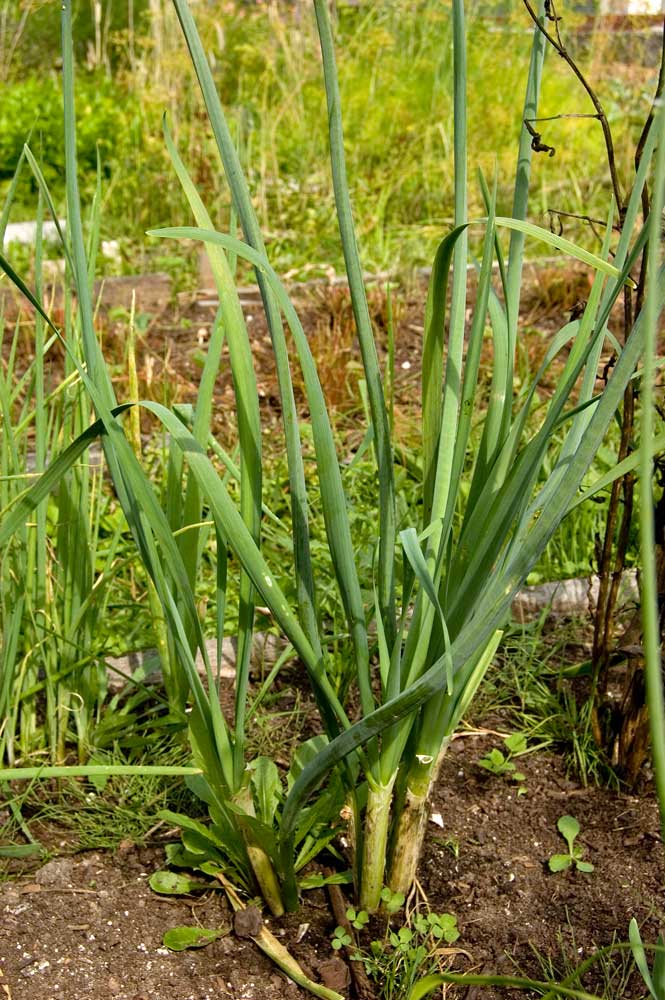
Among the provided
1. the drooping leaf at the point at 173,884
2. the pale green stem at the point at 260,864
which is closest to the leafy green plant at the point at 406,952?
the pale green stem at the point at 260,864

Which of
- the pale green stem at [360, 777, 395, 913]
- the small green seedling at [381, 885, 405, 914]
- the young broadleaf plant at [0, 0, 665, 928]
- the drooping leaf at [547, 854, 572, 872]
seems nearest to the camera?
the young broadleaf plant at [0, 0, 665, 928]

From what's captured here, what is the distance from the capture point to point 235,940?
147cm

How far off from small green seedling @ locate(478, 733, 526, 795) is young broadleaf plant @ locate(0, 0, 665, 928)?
1.06 ft

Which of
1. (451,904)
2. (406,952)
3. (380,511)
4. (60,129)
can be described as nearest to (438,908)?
(451,904)

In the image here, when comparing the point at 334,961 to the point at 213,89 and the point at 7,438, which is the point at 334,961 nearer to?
the point at 7,438

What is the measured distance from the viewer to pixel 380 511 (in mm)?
1279

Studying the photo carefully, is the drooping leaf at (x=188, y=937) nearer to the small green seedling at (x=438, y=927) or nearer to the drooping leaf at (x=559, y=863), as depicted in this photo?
the small green seedling at (x=438, y=927)

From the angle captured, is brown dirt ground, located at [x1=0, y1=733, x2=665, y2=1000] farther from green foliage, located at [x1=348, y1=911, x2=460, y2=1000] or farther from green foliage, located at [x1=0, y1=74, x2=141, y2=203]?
green foliage, located at [x1=0, y1=74, x2=141, y2=203]

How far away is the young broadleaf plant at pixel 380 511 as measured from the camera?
113cm

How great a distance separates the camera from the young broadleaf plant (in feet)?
3.69

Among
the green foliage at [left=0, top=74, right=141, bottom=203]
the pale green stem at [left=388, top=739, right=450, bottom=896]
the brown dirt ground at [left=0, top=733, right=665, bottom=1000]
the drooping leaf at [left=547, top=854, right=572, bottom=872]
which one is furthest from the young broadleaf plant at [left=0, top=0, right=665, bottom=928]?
the green foliage at [left=0, top=74, right=141, bottom=203]

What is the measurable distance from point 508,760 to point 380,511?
28.1 inches

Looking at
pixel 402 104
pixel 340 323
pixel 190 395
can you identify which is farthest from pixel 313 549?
pixel 402 104

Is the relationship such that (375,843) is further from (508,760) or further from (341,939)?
(508,760)
